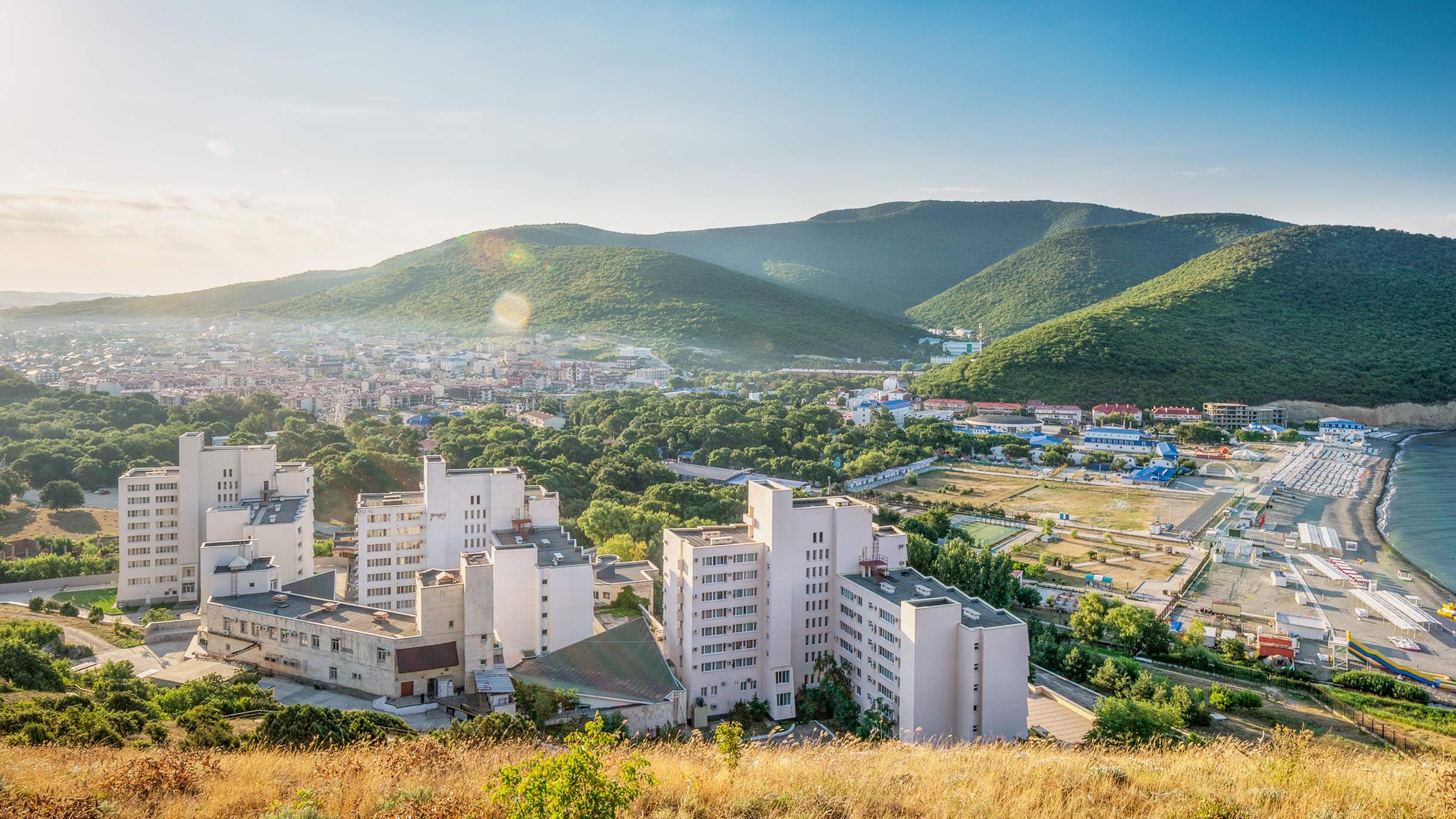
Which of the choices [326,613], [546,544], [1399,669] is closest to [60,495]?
[326,613]

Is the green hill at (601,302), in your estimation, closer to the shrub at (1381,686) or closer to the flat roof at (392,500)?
the flat roof at (392,500)

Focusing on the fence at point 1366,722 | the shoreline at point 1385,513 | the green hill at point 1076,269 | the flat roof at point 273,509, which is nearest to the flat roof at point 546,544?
the flat roof at point 273,509

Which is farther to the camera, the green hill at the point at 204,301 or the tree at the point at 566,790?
Answer: the green hill at the point at 204,301

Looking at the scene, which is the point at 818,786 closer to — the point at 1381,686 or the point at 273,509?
the point at 1381,686

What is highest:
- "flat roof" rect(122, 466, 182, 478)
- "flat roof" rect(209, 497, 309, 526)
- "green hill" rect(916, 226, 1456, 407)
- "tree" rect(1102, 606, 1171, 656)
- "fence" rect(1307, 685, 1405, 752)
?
"green hill" rect(916, 226, 1456, 407)

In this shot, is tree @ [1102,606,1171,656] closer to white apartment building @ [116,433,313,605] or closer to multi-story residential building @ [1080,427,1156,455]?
white apartment building @ [116,433,313,605]

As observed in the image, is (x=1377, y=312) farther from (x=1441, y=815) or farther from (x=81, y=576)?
(x=81, y=576)

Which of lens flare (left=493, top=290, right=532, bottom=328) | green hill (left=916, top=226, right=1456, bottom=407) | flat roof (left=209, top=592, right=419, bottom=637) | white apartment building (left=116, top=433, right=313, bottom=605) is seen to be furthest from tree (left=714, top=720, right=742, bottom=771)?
lens flare (left=493, top=290, right=532, bottom=328)
